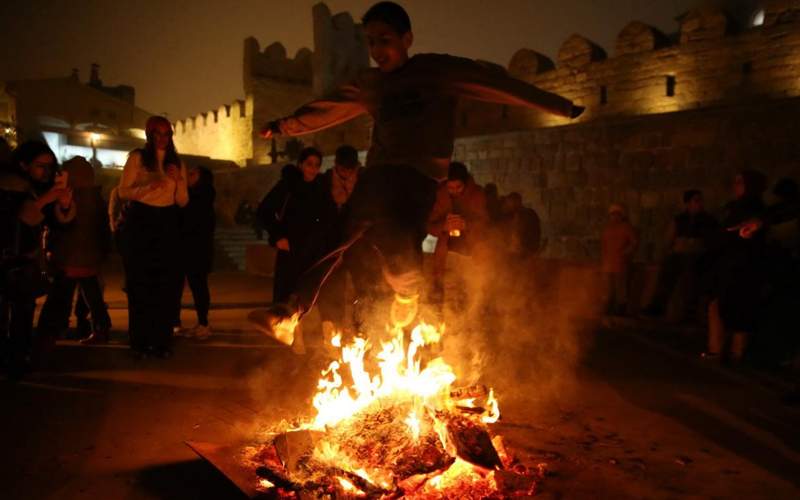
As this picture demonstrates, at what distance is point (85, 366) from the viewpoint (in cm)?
515

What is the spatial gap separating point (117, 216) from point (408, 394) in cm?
400

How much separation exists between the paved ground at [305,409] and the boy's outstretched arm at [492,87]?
192 cm

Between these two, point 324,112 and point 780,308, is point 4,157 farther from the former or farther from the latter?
point 780,308

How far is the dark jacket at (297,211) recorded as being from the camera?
5.31m

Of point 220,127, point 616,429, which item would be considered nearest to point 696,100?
point 616,429

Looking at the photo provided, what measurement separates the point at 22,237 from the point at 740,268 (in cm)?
593

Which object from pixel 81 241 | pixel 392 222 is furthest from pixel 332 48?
pixel 392 222

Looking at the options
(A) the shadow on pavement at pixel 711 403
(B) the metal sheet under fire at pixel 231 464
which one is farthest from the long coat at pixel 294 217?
(A) the shadow on pavement at pixel 711 403

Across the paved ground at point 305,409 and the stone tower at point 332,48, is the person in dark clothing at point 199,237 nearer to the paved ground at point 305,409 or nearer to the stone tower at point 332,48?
the paved ground at point 305,409

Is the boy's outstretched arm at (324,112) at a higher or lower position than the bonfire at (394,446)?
higher

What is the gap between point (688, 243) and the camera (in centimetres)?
733

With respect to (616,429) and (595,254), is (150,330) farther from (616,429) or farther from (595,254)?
(595,254)

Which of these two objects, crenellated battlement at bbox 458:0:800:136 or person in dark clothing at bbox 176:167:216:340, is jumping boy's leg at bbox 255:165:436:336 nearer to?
person in dark clothing at bbox 176:167:216:340

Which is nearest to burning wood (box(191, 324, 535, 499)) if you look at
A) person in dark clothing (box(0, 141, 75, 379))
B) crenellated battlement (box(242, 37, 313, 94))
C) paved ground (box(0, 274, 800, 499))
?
paved ground (box(0, 274, 800, 499))
